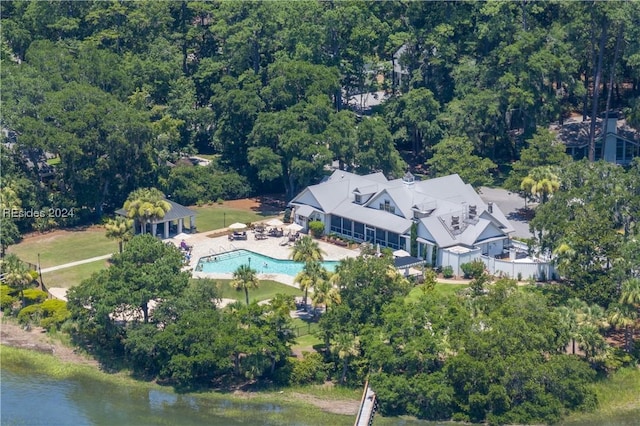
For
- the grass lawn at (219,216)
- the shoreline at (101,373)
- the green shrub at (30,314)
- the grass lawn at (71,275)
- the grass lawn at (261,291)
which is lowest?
the shoreline at (101,373)

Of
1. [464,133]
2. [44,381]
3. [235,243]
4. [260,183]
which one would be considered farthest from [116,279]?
[464,133]

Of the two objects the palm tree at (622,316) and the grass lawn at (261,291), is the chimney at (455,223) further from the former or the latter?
the palm tree at (622,316)

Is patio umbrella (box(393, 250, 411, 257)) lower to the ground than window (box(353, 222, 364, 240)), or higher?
lower

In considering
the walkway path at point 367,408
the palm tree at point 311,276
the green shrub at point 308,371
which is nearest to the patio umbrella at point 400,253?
the palm tree at point 311,276

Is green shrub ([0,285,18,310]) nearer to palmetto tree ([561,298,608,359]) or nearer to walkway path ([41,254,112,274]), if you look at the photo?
walkway path ([41,254,112,274])

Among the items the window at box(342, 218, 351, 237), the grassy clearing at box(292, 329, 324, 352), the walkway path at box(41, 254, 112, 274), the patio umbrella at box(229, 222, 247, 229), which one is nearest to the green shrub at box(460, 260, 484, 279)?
the window at box(342, 218, 351, 237)

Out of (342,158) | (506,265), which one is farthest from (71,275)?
(506,265)
